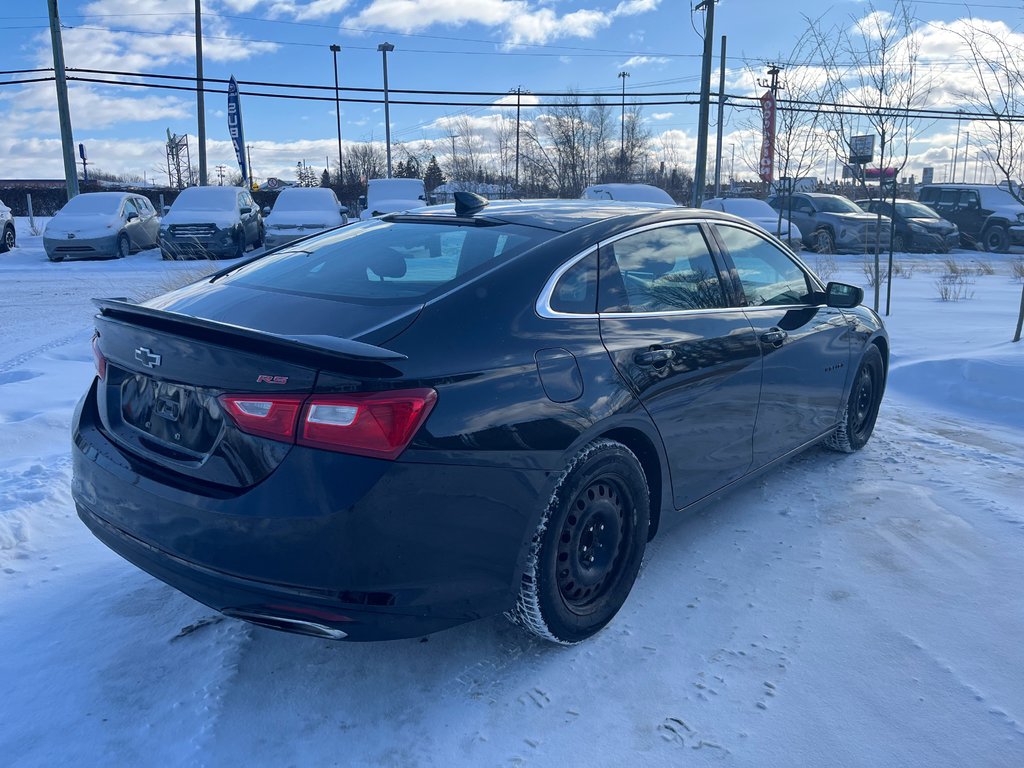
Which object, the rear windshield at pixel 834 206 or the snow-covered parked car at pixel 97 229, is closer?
the snow-covered parked car at pixel 97 229

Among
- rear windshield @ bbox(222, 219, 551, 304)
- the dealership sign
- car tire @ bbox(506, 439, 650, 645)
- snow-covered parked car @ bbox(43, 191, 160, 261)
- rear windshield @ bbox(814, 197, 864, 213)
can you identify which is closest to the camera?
car tire @ bbox(506, 439, 650, 645)

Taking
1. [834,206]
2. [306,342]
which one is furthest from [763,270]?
[834,206]

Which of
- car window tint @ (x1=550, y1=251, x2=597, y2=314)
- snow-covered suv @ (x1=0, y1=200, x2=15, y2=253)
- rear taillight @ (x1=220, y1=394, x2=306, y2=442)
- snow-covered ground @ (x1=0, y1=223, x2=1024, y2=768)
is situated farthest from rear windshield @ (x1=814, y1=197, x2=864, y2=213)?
rear taillight @ (x1=220, y1=394, x2=306, y2=442)

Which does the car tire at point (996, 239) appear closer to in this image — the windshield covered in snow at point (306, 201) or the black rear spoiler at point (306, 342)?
the windshield covered in snow at point (306, 201)

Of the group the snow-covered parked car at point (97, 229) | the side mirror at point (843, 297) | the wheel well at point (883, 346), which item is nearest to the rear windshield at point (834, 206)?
the snow-covered parked car at point (97, 229)

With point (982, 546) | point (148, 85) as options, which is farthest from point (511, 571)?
point (148, 85)

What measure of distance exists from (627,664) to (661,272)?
160cm

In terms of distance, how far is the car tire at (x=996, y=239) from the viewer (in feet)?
78.7

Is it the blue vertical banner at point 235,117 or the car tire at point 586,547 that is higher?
the blue vertical banner at point 235,117

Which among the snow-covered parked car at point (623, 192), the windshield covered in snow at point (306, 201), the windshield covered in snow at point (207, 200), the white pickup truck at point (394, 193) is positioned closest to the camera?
the snow-covered parked car at point (623, 192)

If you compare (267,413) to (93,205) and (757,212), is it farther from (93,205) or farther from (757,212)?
(757,212)

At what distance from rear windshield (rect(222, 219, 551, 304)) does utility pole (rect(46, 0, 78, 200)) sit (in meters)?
23.1

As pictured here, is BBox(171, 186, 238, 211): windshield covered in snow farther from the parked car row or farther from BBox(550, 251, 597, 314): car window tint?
BBox(550, 251, 597, 314): car window tint

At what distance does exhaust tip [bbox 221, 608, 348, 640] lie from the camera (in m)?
2.22
